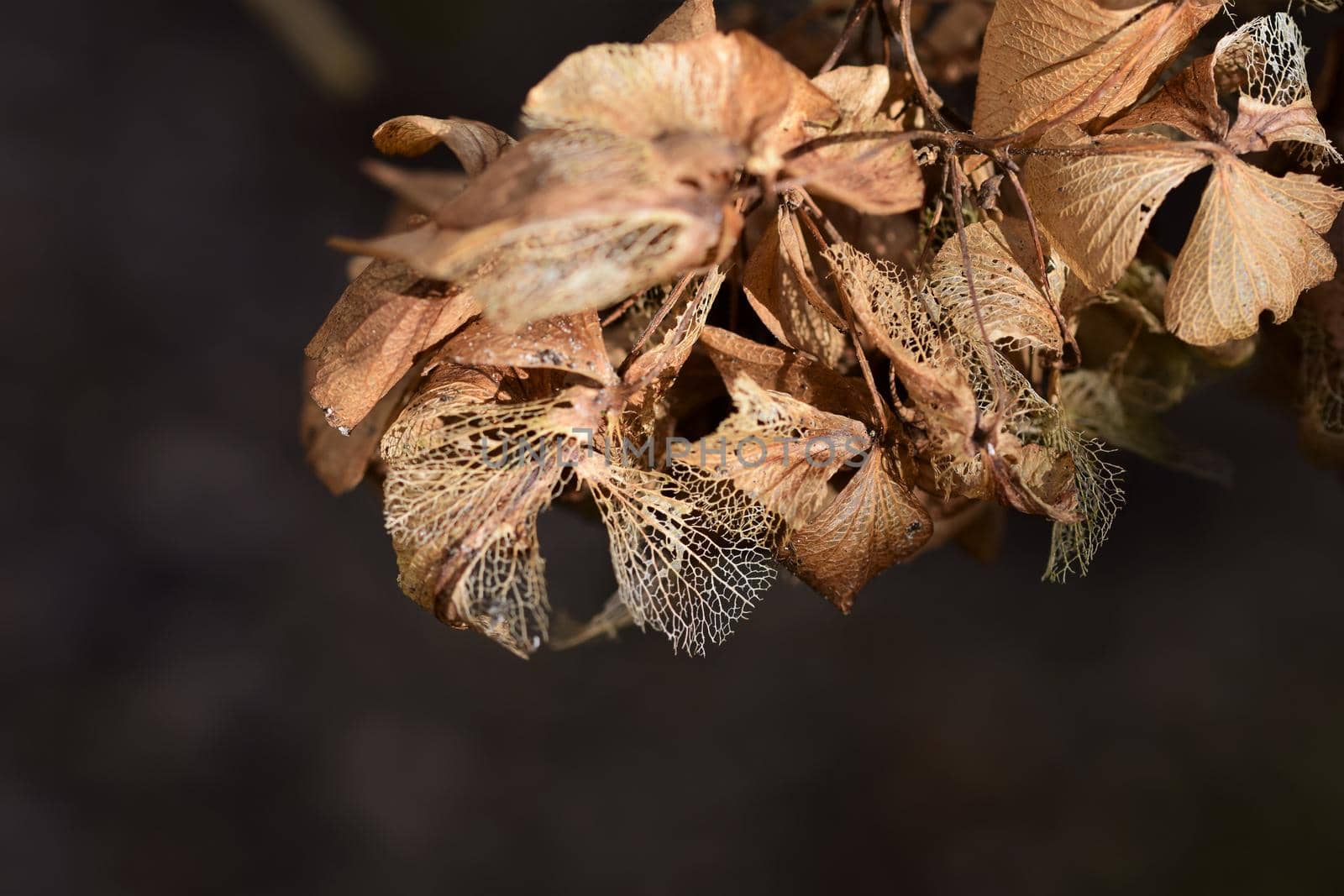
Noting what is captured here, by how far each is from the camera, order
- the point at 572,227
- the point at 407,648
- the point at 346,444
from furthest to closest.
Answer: the point at 407,648 → the point at 346,444 → the point at 572,227

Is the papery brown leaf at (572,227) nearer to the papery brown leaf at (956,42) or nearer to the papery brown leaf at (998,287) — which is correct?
the papery brown leaf at (998,287)

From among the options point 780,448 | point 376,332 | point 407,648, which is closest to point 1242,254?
point 780,448

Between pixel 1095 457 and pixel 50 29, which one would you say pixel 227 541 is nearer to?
pixel 50 29

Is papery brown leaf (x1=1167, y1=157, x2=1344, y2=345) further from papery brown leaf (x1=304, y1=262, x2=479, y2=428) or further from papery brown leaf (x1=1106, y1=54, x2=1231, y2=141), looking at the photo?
Result: papery brown leaf (x1=304, y1=262, x2=479, y2=428)

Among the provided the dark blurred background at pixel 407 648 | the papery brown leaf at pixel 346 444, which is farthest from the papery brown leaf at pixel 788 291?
the dark blurred background at pixel 407 648

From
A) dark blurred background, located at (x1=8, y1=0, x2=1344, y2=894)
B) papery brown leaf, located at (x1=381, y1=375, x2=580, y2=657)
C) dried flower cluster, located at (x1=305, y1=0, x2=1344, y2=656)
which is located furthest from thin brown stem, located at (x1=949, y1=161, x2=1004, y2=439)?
dark blurred background, located at (x1=8, y1=0, x2=1344, y2=894)

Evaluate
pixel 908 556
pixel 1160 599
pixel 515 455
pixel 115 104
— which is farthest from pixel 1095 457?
pixel 115 104

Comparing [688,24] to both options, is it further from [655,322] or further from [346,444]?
[346,444]
